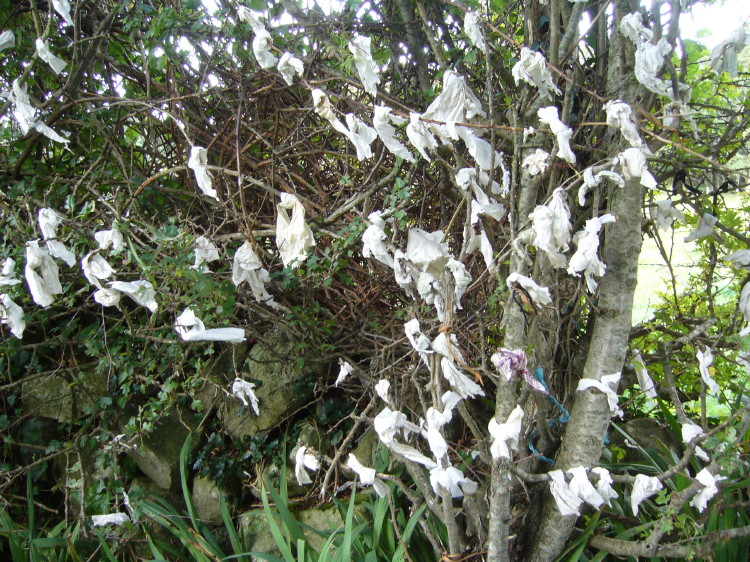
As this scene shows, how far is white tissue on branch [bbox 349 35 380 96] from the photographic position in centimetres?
149

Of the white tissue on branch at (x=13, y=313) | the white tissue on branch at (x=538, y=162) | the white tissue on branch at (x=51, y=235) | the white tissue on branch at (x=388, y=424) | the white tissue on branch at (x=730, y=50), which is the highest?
the white tissue on branch at (x=730, y=50)

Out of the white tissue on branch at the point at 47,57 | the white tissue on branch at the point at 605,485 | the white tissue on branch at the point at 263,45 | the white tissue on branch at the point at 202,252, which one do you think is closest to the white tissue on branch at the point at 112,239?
the white tissue on branch at the point at 202,252

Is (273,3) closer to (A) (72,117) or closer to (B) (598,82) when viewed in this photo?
(A) (72,117)

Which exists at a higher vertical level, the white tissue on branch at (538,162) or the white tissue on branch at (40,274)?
the white tissue on branch at (538,162)

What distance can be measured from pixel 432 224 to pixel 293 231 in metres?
0.92

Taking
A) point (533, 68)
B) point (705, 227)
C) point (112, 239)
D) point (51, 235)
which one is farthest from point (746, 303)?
point (51, 235)

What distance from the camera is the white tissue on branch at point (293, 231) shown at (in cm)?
155

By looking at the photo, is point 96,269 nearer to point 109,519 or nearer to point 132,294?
point 132,294

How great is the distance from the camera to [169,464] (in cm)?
254

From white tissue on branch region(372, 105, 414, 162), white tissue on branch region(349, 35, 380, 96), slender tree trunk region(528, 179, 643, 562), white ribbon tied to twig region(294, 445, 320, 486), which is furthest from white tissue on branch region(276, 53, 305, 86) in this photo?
white ribbon tied to twig region(294, 445, 320, 486)

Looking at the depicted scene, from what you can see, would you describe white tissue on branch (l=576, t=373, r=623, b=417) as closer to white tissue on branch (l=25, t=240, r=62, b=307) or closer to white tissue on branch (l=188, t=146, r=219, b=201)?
white tissue on branch (l=188, t=146, r=219, b=201)

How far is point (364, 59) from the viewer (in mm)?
1514

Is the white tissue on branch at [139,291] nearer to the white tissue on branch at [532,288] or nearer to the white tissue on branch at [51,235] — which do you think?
the white tissue on branch at [51,235]

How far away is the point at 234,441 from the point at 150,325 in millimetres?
801
